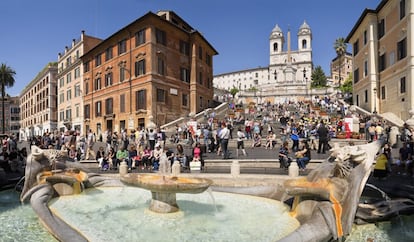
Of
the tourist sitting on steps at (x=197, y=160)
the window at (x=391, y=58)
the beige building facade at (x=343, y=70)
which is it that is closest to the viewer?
the tourist sitting on steps at (x=197, y=160)

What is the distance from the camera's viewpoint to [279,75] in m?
117

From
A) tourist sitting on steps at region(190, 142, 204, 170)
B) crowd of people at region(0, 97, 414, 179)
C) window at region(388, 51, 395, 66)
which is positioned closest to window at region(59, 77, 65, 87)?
crowd of people at region(0, 97, 414, 179)

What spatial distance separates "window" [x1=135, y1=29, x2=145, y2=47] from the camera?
33.8m

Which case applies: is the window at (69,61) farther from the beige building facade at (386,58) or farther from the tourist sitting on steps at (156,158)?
the beige building facade at (386,58)

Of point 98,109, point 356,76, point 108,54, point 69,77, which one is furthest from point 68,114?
point 356,76

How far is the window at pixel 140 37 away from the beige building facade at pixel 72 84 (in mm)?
16142

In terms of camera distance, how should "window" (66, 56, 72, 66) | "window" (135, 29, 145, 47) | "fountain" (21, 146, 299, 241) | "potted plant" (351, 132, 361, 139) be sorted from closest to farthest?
"fountain" (21, 146, 299, 241)
"potted plant" (351, 132, 361, 139)
"window" (135, 29, 145, 47)
"window" (66, 56, 72, 66)

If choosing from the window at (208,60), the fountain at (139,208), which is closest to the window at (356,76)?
the window at (208,60)

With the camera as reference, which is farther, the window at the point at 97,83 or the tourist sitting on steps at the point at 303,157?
the window at the point at 97,83

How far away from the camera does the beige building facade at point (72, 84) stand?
47000 mm

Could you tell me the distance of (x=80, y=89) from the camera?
1838 inches

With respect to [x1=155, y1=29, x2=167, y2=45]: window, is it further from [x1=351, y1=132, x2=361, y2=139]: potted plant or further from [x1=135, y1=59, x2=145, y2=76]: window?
[x1=351, y1=132, x2=361, y2=139]: potted plant

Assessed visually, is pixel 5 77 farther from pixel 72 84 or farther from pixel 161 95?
pixel 161 95

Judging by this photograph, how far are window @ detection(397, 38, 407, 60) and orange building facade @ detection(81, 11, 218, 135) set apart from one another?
22.6 metres
